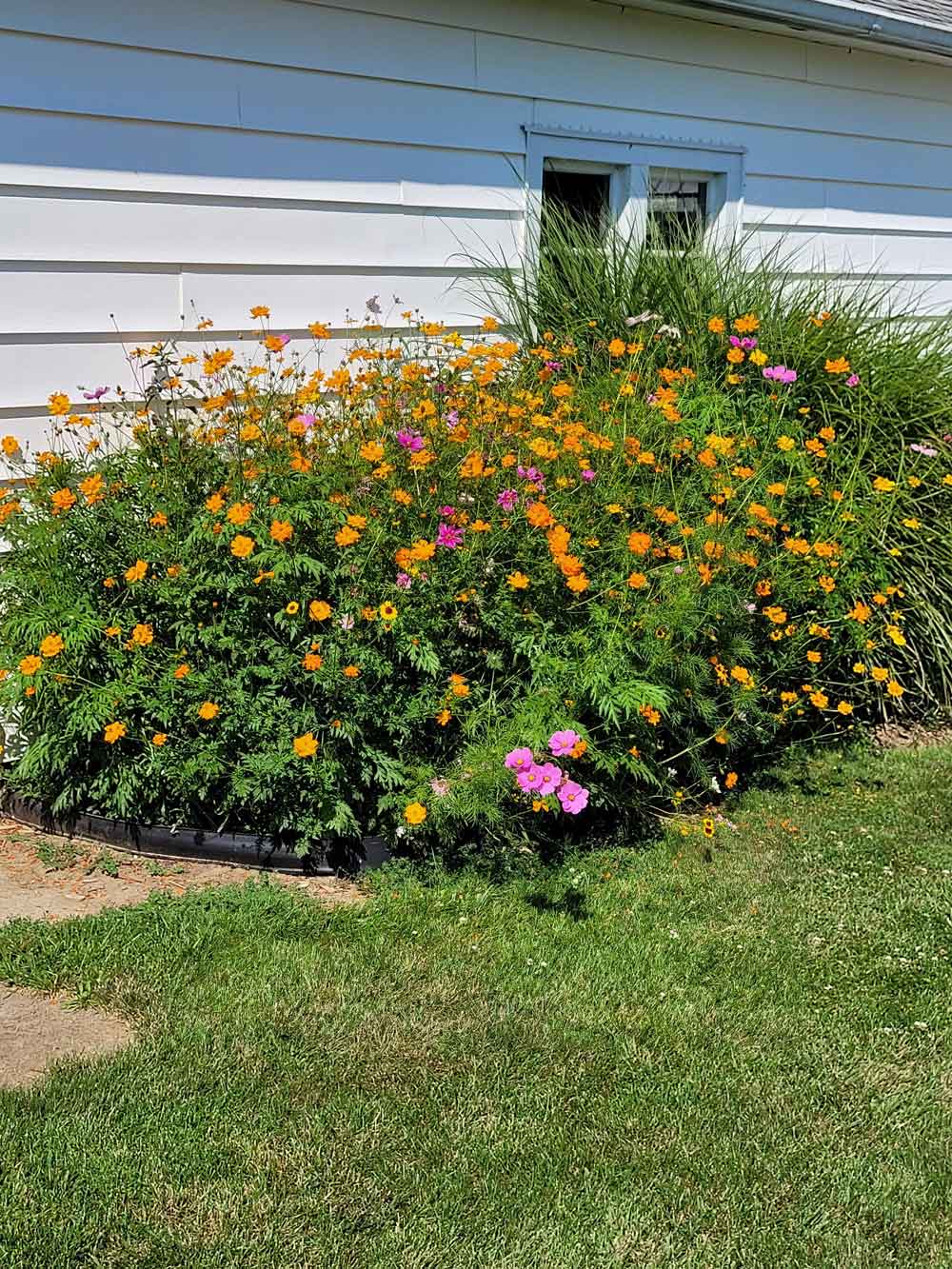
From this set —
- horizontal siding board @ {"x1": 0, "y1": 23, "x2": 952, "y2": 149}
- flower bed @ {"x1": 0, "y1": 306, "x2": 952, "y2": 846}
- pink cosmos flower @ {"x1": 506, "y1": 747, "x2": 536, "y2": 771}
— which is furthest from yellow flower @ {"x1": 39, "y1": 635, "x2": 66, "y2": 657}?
horizontal siding board @ {"x1": 0, "y1": 23, "x2": 952, "y2": 149}

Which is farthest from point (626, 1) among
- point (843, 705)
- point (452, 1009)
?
point (452, 1009)

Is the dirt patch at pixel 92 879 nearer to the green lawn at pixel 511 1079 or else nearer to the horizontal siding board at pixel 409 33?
the green lawn at pixel 511 1079

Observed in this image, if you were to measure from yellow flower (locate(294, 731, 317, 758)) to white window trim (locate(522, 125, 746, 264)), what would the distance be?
3507mm

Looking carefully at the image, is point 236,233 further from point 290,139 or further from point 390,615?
point 390,615

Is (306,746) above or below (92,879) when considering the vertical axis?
above

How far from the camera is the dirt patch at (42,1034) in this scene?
2941mm

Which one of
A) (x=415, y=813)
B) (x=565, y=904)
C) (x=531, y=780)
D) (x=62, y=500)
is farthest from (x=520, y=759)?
(x=62, y=500)

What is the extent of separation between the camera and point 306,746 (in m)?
3.63

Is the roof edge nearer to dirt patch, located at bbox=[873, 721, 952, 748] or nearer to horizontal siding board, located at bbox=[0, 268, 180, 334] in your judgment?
horizontal siding board, located at bbox=[0, 268, 180, 334]

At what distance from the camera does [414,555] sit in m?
3.79

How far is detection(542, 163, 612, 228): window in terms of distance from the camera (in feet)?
21.7

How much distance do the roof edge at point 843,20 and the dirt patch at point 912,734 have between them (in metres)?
3.79

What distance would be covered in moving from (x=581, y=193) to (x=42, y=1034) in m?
5.36

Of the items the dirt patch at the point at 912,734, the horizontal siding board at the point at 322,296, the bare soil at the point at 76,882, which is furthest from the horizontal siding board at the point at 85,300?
the dirt patch at the point at 912,734
